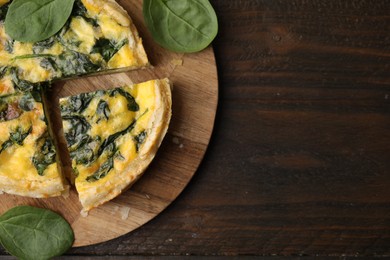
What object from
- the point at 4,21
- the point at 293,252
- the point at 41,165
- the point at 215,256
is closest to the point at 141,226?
the point at 215,256

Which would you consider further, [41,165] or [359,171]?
[359,171]

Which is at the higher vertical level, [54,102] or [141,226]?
[54,102]

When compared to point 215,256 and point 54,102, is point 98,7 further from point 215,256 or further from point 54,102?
point 215,256

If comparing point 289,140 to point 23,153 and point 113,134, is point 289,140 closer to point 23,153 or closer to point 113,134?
point 113,134

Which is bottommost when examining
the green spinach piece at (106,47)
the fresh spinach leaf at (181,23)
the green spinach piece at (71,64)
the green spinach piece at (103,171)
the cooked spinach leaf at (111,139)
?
the green spinach piece at (103,171)

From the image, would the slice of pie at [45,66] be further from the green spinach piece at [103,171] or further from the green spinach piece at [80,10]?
the green spinach piece at [103,171]

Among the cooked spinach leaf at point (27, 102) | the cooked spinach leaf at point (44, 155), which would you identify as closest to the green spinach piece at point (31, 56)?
the cooked spinach leaf at point (27, 102)

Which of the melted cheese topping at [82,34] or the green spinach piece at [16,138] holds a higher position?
the melted cheese topping at [82,34]
